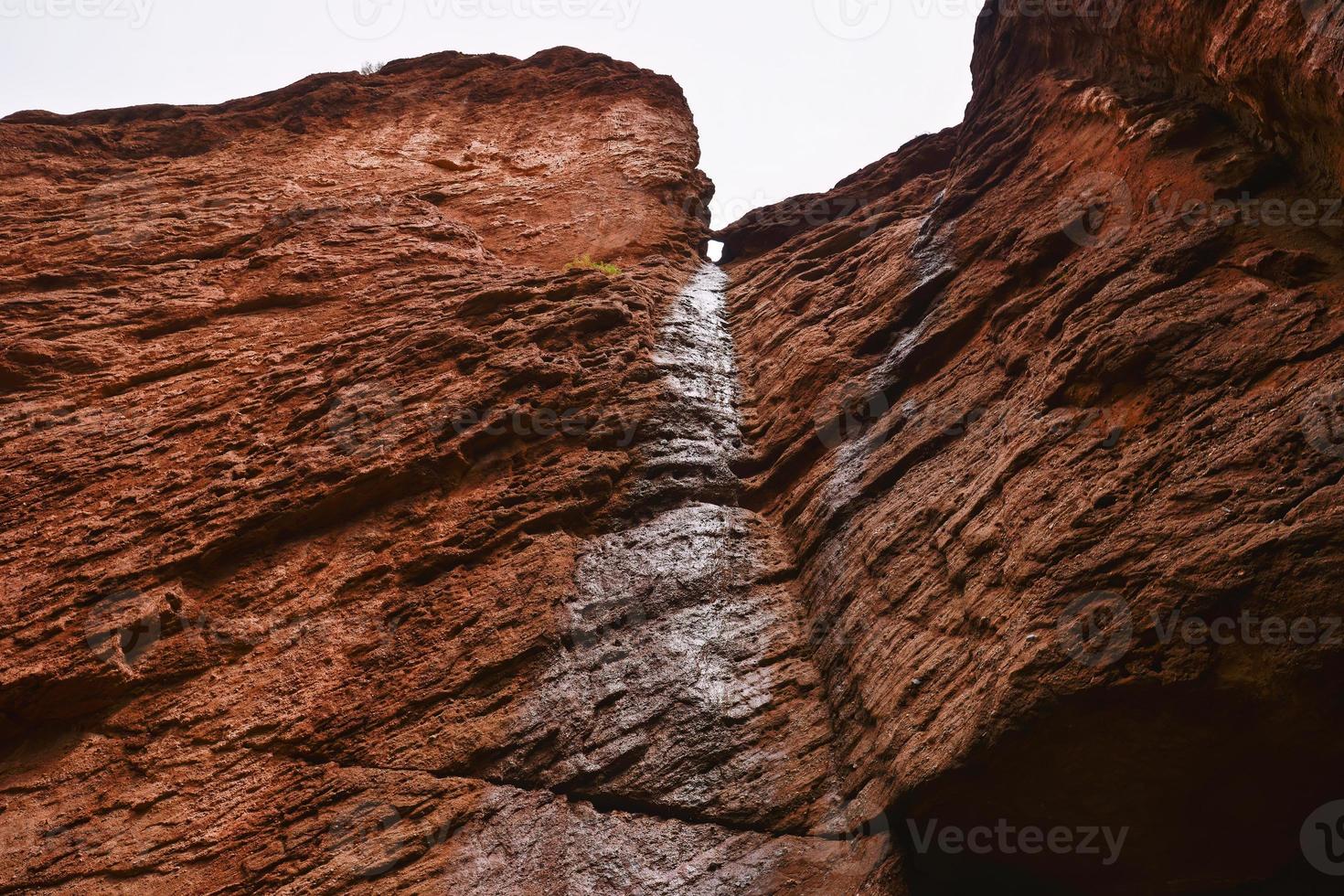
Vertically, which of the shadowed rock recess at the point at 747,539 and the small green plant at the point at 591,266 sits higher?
the small green plant at the point at 591,266

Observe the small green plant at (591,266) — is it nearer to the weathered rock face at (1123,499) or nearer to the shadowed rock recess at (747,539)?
the shadowed rock recess at (747,539)

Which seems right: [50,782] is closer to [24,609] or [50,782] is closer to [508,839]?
[24,609]

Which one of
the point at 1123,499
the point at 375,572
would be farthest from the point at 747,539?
the point at 1123,499

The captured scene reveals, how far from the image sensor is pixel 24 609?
10.5 meters

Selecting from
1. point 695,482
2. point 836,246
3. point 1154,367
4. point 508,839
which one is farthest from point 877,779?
point 836,246

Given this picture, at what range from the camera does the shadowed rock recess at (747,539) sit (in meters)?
6.61

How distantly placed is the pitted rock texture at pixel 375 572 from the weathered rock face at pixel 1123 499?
3.26 feet

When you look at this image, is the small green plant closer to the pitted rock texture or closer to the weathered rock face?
the pitted rock texture

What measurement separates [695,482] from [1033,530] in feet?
17.4

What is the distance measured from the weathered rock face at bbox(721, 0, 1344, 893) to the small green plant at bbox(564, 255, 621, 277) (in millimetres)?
5880

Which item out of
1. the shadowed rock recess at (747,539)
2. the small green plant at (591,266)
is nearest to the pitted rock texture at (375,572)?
the shadowed rock recess at (747,539)

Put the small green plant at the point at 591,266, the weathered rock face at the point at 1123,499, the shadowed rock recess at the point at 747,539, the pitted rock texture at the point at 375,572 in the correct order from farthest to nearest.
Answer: the small green plant at the point at 591,266 < the pitted rock texture at the point at 375,572 < the shadowed rock recess at the point at 747,539 < the weathered rock face at the point at 1123,499

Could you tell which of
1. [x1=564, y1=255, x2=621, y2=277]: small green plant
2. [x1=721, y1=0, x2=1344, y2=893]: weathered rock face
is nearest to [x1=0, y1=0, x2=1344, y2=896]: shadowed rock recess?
[x1=721, y1=0, x2=1344, y2=893]: weathered rock face

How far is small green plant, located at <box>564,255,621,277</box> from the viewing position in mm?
16809
